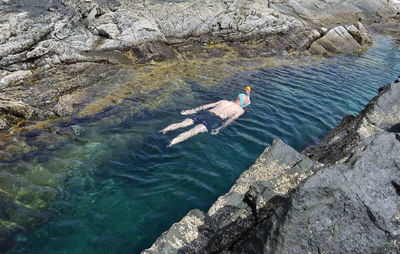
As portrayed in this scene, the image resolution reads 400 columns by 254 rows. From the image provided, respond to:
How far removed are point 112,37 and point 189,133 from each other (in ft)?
35.8

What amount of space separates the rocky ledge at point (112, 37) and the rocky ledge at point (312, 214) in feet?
27.4

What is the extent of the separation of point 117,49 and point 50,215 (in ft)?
42.3

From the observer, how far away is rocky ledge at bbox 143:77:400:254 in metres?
3.72

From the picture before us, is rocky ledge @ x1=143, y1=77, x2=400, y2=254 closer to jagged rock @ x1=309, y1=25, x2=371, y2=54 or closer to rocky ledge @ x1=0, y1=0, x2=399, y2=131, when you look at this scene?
rocky ledge @ x1=0, y1=0, x2=399, y2=131

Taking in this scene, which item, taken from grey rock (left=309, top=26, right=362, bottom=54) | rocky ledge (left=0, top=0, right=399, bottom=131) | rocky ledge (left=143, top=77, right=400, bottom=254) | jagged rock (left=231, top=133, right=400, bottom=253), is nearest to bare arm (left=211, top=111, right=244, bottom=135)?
rocky ledge (left=143, top=77, right=400, bottom=254)

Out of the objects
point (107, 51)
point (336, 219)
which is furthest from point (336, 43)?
point (336, 219)

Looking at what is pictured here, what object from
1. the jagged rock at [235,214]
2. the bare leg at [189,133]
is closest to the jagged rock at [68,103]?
the bare leg at [189,133]

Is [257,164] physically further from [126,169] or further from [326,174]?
[126,169]

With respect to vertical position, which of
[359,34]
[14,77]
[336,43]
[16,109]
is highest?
[359,34]

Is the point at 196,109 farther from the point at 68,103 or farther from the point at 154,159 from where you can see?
the point at 68,103

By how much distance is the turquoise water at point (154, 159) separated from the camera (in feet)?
20.6

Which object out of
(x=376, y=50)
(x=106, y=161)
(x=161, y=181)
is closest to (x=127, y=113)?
(x=106, y=161)

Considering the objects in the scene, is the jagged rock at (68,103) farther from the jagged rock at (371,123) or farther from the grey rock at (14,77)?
the jagged rock at (371,123)

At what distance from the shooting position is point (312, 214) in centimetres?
378
